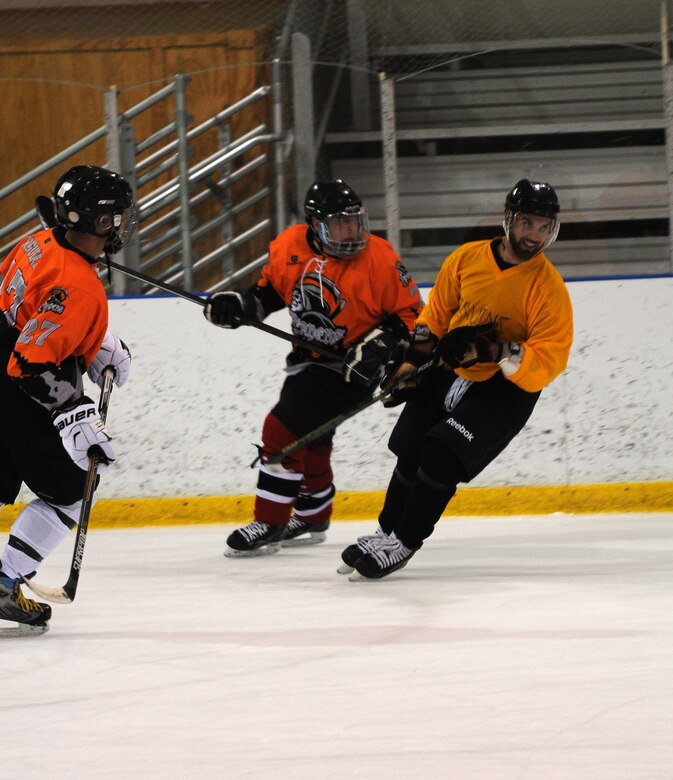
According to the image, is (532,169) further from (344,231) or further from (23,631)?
(23,631)

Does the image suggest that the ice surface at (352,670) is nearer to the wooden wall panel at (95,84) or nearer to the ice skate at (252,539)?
the ice skate at (252,539)

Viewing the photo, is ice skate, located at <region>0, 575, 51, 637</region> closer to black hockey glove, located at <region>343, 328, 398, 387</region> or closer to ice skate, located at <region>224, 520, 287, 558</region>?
ice skate, located at <region>224, 520, 287, 558</region>

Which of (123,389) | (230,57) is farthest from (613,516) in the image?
(230,57)

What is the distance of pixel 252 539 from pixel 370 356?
698mm

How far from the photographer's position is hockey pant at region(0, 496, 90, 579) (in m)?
2.72

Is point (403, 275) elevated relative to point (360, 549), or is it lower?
elevated

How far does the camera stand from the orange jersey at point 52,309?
2531 millimetres

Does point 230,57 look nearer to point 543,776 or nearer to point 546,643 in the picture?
point 546,643

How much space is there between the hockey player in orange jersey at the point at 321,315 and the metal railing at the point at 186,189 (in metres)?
0.96

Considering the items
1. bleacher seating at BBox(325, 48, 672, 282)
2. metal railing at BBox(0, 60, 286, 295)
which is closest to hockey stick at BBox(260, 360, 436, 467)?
metal railing at BBox(0, 60, 286, 295)

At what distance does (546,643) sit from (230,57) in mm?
3466

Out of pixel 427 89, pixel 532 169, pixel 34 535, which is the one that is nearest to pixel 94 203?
pixel 34 535

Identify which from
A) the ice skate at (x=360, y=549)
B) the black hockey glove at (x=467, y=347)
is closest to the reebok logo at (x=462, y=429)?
the black hockey glove at (x=467, y=347)

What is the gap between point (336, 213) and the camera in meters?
3.64
